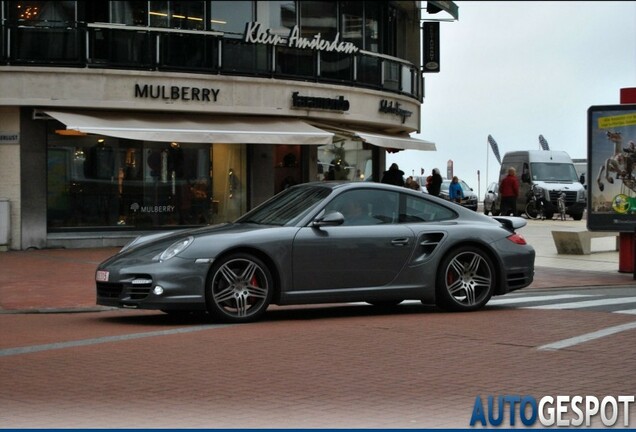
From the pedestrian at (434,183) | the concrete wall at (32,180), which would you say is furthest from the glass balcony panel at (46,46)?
the pedestrian at (434,183)

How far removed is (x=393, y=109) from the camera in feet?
104

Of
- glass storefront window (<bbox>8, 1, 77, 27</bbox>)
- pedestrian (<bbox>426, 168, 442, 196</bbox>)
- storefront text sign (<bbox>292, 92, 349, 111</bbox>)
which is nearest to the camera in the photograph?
glass storefront window (<bbox>8, 1, 77, 27</bbox>)

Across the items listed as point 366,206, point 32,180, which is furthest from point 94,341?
point 32,180

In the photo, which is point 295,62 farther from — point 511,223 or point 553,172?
point 553,172

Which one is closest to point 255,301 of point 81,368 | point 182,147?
point 81,368

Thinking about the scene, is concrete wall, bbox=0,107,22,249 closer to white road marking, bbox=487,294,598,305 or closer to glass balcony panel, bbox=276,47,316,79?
glass balcony panel, bbox=276,47,316,79

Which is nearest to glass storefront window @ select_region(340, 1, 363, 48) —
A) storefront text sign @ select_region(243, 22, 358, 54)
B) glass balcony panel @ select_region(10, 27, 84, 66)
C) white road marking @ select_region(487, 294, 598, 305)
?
storefront text sign @ select_region(243, 22, 358, 54)

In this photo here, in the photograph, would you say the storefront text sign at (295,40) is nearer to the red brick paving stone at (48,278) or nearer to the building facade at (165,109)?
the building facade at (165,109)

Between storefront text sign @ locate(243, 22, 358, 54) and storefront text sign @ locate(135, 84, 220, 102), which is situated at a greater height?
storefront text sign @ locate(243, 22, 358, 54)

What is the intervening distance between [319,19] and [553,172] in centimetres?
1769

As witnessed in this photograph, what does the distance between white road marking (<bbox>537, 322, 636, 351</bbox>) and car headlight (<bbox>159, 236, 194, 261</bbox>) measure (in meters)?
3.69

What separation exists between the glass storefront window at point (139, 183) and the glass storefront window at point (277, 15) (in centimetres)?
351

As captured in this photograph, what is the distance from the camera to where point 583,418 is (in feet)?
22.6

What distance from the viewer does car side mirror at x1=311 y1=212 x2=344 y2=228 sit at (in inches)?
465
